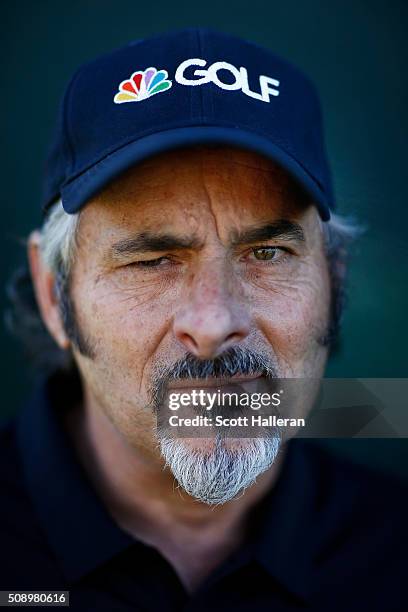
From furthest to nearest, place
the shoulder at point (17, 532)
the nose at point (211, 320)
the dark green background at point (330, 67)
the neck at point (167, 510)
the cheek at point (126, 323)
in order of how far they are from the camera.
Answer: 1. the dark green background at point (330, 67)
2. the neck at point (167, 510)
3. the shoulder at point (17, 532)
4. the cheek at point (126, 323)
5. the nose at point (211, 320)

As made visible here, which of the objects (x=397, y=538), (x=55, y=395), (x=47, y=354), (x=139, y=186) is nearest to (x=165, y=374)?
(x=139, y=186)

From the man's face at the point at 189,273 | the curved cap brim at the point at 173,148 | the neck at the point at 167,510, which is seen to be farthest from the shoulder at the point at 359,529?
the curved cap brim at the point at 173,148

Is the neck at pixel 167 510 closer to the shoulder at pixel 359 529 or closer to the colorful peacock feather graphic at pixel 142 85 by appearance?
the shoulder at pixel 359 529

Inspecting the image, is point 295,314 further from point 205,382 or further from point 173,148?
point 173,148

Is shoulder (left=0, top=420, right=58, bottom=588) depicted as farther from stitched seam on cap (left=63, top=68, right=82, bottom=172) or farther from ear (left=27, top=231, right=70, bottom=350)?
stitched seam on cap (left=63, top=68, right=82, bottom=172)

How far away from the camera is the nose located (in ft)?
4.29

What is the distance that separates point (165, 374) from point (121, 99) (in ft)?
2.05

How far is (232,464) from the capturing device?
140 centimetres

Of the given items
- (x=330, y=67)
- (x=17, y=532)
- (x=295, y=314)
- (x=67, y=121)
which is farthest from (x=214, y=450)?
(x=330, y=67)

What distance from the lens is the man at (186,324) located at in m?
1.38

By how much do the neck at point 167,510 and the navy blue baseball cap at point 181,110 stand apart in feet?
2.33

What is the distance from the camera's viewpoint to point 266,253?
1.49 meters

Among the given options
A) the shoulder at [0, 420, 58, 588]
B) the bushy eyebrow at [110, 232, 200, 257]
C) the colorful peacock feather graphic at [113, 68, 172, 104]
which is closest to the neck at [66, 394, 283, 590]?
the shoulder at [0, 420, 58, 588]

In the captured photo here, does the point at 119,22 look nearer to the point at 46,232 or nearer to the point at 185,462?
the point at 46,232
